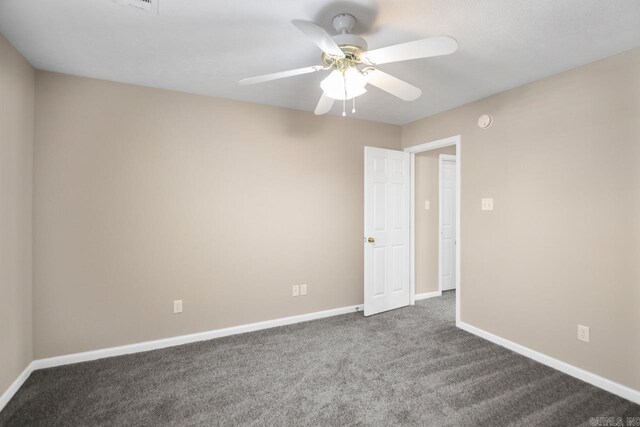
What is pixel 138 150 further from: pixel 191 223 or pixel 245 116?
pixel 245 116

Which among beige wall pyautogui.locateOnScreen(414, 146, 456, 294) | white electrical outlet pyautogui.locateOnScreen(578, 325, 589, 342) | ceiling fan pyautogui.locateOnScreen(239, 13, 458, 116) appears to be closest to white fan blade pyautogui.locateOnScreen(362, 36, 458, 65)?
ceiling fan pyautogui.locateOnScreen(239, 13, 458, 116)

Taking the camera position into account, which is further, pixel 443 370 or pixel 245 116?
pixel 245 116

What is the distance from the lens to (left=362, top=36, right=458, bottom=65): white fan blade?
1.47 m

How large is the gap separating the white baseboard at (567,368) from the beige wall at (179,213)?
1.54m

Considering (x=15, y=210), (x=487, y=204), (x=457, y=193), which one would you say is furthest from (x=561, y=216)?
(x=15, y=210)

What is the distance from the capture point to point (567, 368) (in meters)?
2.47

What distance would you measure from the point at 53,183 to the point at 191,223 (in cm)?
111

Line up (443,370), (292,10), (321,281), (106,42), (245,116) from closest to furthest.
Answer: (292,10), (106,42), (443,370), (245,116), (321,281)

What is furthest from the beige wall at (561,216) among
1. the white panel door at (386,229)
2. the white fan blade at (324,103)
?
the white fan blade at (324,103)

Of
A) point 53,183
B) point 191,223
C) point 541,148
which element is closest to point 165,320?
point 191,223

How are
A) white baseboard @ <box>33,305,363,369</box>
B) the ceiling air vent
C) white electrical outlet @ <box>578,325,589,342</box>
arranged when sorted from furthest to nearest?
1. white baseboard @ <box>33,305,363,369</box>
2. white electrical outlet @ <box>578,325,589,342</box>
3. the ceiling air vent

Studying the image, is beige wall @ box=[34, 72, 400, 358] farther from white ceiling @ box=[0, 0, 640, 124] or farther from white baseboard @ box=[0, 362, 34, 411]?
white ceiling @ box=[0, 0, 640, 124]

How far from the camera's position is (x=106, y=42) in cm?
209

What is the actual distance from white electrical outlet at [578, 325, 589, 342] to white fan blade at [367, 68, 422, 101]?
7.31 ft
